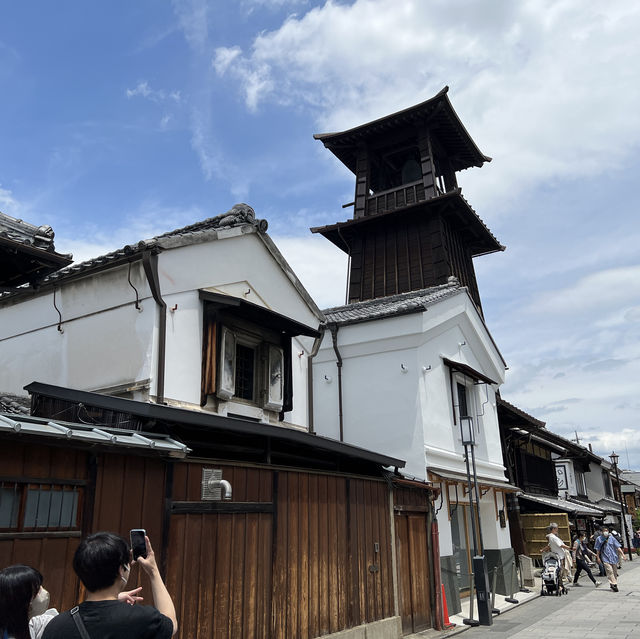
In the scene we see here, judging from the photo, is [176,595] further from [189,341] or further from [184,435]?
[189,341]

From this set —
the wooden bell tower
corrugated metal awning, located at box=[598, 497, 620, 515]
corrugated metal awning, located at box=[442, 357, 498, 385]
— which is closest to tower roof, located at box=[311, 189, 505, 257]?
the wooden bell tower

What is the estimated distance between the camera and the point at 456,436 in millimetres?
17469

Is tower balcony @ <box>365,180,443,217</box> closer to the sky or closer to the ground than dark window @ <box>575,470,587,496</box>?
closer to the sky

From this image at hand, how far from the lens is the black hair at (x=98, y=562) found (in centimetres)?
316

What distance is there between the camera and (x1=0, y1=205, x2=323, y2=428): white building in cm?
1102

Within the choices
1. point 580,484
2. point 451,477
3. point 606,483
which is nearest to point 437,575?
point 451,477

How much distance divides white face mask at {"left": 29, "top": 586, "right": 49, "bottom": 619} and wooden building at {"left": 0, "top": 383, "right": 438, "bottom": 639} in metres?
2.22

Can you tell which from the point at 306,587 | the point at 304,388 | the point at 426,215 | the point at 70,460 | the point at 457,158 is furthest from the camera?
the point at 457,158

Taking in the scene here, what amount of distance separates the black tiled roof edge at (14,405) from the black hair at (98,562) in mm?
7309

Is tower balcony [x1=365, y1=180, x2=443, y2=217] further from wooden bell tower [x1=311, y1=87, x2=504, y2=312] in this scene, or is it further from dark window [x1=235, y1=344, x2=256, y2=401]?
dark window [x1=235, y1=344, x2=256, y2=401]

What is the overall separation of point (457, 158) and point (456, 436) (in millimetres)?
16228

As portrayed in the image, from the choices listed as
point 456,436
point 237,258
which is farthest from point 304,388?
point 456,436

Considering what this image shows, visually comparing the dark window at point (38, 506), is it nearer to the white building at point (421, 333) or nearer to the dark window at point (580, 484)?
the white building at point (421, 333)

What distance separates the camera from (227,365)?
12062mm
